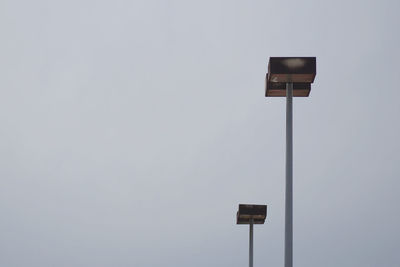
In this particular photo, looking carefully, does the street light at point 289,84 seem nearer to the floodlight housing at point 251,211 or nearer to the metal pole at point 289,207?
the metal pole at point 289,207

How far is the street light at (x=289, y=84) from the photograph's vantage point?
1024cm

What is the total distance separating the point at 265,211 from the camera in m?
20.8

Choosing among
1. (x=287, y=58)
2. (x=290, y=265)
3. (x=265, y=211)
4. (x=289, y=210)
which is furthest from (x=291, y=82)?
(x=265, y=211)

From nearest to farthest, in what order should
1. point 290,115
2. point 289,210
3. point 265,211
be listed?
point 289,210 → point 290,115 → point 265,211

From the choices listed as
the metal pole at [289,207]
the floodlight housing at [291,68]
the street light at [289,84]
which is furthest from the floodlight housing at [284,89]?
the metal pole at [289,207]

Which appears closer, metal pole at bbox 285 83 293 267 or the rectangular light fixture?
metal pole at bbox 285 83 293 267

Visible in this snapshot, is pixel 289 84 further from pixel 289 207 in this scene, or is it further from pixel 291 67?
pixel 289 207

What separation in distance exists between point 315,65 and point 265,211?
1025 cm

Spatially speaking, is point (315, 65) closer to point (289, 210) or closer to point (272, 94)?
point (272, 94)

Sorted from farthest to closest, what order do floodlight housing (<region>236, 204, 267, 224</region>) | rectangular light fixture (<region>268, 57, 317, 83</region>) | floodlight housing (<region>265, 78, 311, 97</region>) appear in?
floodlight housing (<region>236, 204, 267, 224</region>), floodlight housing (<region>265, 78, 311, 97</region>), rectangular light fixture (<region>268, 57, 317, 83</region>)

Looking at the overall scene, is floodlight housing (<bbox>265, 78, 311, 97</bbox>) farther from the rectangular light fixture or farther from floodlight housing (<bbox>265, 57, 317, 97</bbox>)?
the rectangular light fixture

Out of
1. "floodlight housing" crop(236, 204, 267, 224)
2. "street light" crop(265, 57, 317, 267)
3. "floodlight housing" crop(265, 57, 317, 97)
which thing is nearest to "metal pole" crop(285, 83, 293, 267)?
"street light" crop(265, 57, 317, 267)

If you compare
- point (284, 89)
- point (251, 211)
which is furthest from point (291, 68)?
point (251, 211)

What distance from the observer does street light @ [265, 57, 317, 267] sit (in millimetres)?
10242
